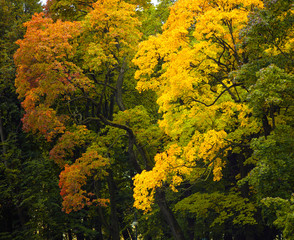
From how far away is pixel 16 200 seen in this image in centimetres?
1770

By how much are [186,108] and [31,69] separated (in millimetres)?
6807

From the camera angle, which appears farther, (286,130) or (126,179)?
(126,179)

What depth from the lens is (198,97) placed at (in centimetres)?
1587

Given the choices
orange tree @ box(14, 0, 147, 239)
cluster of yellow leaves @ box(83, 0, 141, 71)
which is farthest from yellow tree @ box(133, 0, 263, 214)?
orange tree @ box(14, 0, 147, 239)

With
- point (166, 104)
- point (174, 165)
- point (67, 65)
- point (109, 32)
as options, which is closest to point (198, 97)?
point (166, 104)

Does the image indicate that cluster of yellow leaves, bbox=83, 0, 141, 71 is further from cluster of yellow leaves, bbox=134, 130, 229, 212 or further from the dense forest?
cluster of yellow leaves, bbox=134, 130, 229, 212

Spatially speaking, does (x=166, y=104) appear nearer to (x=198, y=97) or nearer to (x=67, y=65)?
(x=198, y=97)

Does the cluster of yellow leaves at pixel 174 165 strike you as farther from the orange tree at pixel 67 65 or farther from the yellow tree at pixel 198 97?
the orange tree at pixel 67 65

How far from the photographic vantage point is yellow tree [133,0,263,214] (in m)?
14.7

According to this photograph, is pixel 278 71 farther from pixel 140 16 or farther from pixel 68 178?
pixel 140 16

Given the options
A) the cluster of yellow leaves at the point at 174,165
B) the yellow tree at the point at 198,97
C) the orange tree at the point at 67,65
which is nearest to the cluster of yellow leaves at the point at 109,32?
the orange tree at the point at 67,65

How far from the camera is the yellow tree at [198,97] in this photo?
48.2 feet

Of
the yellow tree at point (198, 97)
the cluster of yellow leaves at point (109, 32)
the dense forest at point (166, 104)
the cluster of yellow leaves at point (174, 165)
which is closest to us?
the dense forest at point (166, 104)

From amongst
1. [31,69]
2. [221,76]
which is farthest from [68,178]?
[221,76]
